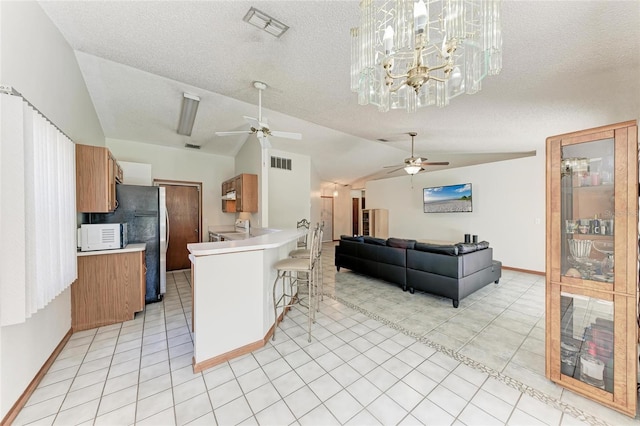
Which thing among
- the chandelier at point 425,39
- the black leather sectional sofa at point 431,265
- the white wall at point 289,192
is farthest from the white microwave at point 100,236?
the black leather sectional sofa at point 431,265

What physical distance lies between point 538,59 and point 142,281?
4.95 m

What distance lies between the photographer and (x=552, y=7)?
156cm

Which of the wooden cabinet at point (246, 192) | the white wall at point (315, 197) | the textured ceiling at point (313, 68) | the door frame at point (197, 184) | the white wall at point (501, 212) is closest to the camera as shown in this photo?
the textured ceiling at point (313, 68)

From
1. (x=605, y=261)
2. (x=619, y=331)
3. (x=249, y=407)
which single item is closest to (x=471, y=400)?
(x=619, y=331)

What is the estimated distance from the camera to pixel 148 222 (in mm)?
3510

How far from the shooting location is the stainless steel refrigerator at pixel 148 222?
3357mm

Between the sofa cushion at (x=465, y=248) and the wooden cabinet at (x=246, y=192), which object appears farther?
the wooden cabinet at (x=246, y=192)

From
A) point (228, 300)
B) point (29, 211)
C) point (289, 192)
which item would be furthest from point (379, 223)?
point (29, 211)

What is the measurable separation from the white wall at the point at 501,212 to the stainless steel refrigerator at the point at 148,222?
6769 mm

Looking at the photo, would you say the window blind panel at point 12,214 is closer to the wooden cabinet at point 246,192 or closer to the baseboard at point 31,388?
the baseboard at point 31,388

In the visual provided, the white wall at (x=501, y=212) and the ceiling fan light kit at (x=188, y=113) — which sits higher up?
the ceiling fan light kit at (x=188, y=113)

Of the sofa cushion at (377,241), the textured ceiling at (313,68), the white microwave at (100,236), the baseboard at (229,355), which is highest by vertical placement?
the textured ceiling at (313,68)

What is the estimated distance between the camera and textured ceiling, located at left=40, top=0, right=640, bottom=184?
5.66ft

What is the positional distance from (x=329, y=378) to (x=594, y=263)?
217 centimetres
